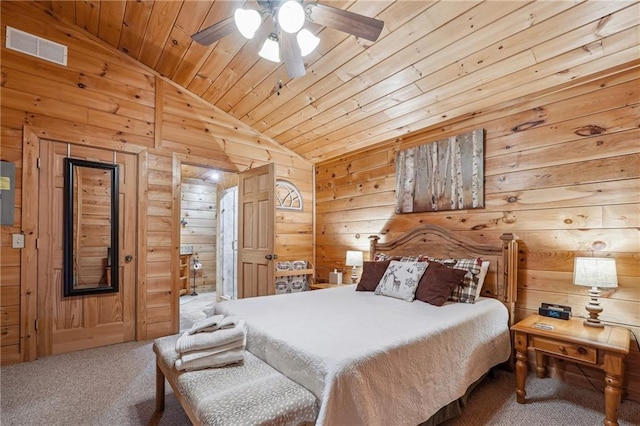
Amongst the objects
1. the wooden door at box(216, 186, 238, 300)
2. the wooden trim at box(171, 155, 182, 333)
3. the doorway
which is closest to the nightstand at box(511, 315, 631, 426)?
the wooden trim at box(171, 155, 182, 333)

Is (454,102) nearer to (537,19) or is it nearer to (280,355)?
(537,19)

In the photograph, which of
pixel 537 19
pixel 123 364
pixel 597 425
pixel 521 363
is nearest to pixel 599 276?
pixel 521 363

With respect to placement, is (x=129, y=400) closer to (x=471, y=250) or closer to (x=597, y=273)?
(x=471, y=250)

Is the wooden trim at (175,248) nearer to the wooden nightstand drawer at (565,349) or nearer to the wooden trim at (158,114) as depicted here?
the wooden trim at (158,114)

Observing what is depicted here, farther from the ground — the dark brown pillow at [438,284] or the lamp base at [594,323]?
the dark brown pillow at [438,284]

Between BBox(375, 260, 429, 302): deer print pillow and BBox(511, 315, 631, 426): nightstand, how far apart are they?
784 mm

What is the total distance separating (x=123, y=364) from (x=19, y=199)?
5.90 ft

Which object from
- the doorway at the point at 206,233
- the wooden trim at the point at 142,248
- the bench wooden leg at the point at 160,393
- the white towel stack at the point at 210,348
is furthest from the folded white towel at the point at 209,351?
the doorway at the point at 206,233

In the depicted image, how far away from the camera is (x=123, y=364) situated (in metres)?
2.78

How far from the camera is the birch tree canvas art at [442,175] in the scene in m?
3.04

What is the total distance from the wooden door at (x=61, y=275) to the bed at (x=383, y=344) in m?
1.65

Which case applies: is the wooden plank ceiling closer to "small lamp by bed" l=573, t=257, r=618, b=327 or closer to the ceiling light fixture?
the ceiling light fixture

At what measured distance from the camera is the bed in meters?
1.42

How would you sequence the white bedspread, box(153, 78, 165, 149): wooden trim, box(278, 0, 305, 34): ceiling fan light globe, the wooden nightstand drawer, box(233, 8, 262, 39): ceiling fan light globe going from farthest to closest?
box(153, 78, 165, 149): wooden trim < the wooden nightstand drawer < box(233, 8, 262, 39): ceiling fan light globe < box(278, 0, 305, 34): ceiling fan light globe < the white bedspread
